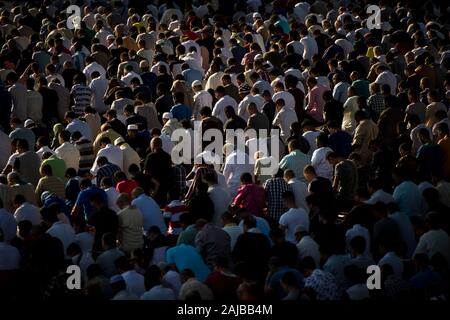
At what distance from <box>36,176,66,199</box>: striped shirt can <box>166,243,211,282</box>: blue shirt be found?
143 inches

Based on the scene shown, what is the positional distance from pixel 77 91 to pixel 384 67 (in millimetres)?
6025

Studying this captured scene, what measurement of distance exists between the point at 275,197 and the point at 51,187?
3.34m

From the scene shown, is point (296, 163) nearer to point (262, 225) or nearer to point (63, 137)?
point (262, 225)

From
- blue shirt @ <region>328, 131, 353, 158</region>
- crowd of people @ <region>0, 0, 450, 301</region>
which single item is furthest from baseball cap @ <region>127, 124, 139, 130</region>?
blue shirt @ <region>328, 131, 353, 158</region>

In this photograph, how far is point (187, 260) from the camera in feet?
61.6

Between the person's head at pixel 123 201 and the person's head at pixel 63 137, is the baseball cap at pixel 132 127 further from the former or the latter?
the person's head at pixel 123 201

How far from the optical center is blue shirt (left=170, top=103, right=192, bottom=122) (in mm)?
26234

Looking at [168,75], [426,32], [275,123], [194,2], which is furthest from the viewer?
[194,2]

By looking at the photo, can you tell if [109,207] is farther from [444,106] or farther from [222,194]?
[444,106]

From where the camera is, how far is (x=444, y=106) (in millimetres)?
26125

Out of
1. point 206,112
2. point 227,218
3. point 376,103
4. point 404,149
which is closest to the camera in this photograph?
point 227,218

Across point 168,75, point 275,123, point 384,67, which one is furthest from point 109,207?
point 384,67

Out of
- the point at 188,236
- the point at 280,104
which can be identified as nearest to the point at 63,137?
the point at 280,104

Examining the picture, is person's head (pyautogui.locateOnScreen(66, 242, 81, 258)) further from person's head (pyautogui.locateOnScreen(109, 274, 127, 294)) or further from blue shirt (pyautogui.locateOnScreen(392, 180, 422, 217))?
blue shirt (pyautogui.locateOnScreen(392, 180, 422, 217))
